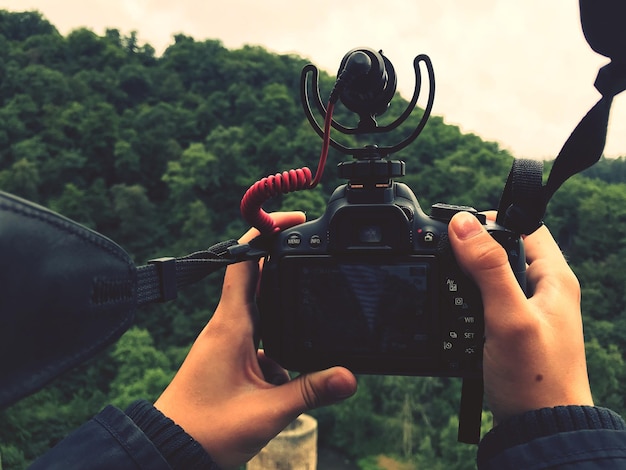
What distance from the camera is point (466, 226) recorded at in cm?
89

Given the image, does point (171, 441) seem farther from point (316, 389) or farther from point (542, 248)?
point (542, 248)

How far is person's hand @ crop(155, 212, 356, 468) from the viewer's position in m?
0.98

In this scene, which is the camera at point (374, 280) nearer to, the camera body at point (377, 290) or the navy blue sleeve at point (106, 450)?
the camera body at point (377, 290)

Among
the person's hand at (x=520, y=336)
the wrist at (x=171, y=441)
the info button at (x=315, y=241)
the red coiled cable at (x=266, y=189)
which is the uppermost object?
the red coiled cable at (x=266, y=189)

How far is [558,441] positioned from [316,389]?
42 centimetres

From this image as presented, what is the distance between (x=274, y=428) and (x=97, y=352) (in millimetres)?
544

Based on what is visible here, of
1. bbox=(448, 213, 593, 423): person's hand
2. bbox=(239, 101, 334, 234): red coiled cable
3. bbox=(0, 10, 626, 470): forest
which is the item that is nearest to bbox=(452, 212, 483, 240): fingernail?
bbox=(448, 213, 593, 423): person's hand

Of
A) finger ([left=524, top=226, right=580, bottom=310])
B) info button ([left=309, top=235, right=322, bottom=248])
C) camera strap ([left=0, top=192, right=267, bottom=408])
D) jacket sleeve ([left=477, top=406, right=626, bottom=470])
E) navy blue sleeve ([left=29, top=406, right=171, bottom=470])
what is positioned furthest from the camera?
info button ([left=309, top=235, right=322, bottom=248])

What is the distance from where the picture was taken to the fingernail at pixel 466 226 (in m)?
0.89

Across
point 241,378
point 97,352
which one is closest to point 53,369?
point 97,352

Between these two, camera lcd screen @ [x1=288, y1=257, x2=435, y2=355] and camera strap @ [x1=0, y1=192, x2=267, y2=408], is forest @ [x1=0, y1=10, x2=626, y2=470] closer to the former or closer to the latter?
camera lcd screen @ [x1=288, y1=257, x2=435, y2=355]

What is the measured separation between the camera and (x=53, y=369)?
1.65 ft

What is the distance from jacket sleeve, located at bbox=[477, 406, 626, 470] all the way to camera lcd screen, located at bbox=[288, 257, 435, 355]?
24 centimetres

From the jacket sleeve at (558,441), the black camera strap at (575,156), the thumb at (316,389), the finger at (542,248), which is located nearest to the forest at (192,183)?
the thumb at (316,389)
